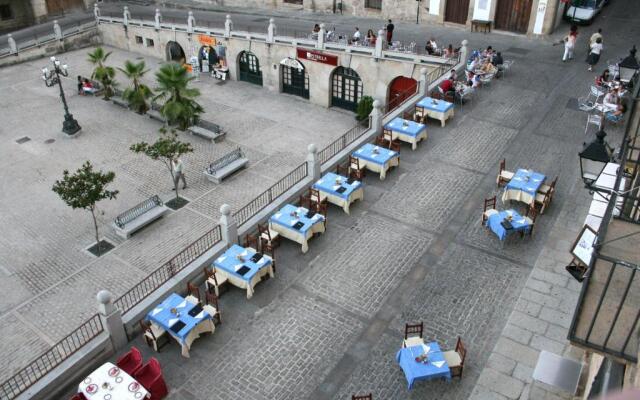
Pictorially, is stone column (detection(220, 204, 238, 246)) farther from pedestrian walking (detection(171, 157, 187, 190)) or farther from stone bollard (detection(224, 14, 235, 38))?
stone bollard (detection(224, 14, 235, 38))

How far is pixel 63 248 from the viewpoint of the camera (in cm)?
2008

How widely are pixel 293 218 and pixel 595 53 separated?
19.2 m

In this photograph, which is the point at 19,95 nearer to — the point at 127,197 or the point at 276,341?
the point at 127,197

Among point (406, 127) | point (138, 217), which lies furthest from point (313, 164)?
point (138, 217)

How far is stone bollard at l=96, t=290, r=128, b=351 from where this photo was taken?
12.1m

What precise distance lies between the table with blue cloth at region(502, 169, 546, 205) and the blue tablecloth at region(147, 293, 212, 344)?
9.92m

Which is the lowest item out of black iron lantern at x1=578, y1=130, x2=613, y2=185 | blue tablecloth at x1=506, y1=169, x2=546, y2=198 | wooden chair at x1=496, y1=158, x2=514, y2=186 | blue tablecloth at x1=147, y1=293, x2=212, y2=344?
blue tablecloth at x1=147, y1=293, x2=212, y2=344

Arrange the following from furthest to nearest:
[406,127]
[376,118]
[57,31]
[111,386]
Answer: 1. [57,31]
2. [376,118]
3. [406,127]
4. [111,386]

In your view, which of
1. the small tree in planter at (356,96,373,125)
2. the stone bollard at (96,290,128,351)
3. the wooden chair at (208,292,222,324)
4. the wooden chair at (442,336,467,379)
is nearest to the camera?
the wooden chair at (442,336,467,379)

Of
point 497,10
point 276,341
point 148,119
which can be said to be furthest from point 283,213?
point 497,10

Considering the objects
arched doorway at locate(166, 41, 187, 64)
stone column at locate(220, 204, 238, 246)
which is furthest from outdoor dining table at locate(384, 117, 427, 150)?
arched doorway at locate(166, 41, 187, 64)

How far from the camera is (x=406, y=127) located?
66.3 ft

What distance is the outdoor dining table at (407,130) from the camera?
787 inches

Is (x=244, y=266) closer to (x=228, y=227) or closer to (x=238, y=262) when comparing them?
(x=238, y=262)
